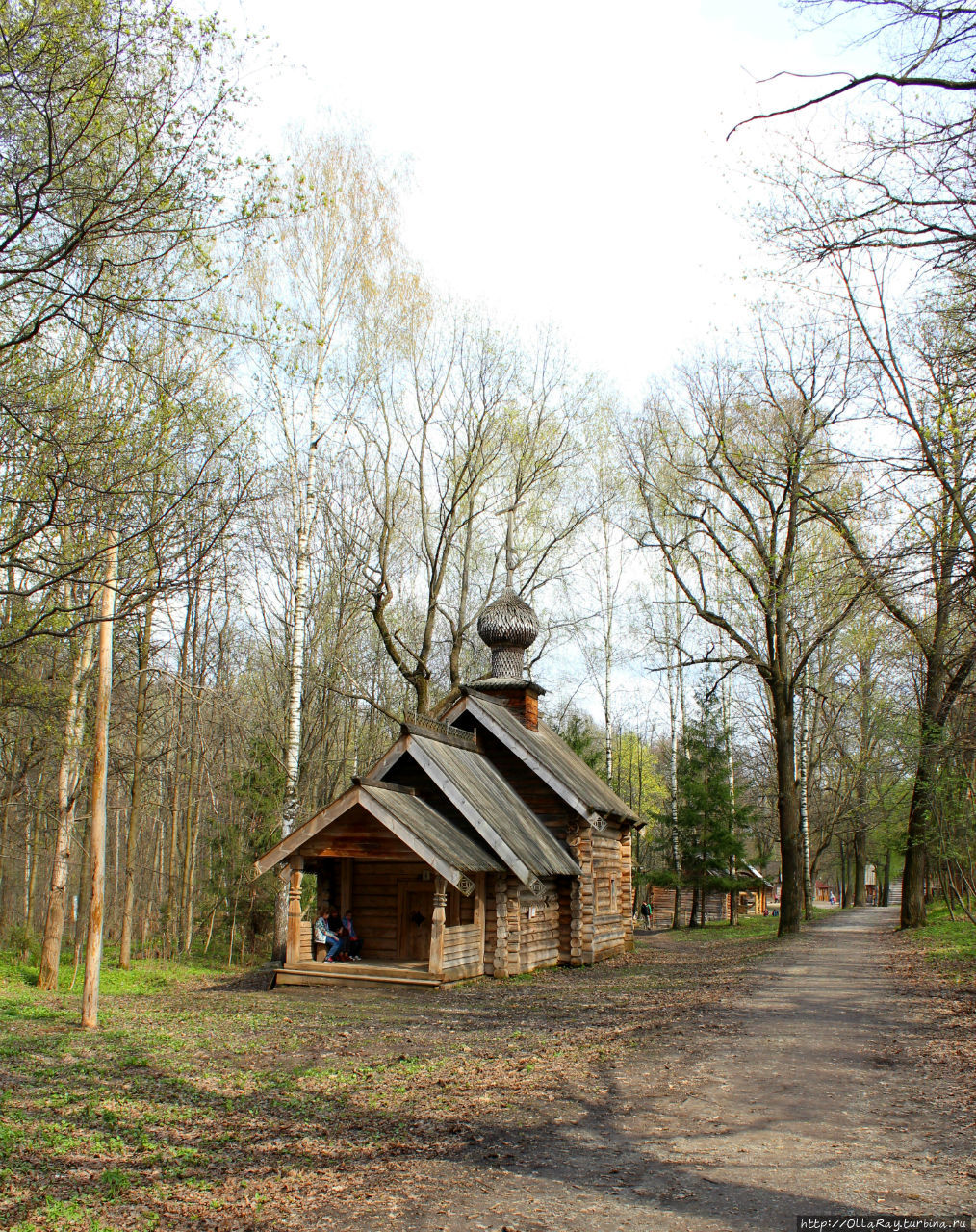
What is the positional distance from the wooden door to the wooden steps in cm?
221

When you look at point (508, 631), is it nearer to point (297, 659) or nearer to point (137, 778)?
point (297, 659)

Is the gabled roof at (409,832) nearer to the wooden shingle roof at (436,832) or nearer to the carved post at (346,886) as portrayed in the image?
the wooden shingle roof at (436,832)

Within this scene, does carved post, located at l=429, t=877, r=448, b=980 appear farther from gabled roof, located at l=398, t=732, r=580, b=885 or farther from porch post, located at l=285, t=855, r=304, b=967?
porch post, located at l=285, t=855, r=304, b=967

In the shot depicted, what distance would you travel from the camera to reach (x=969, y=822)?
661 inches

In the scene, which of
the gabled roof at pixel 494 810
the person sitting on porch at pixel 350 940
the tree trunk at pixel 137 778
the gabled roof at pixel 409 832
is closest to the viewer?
the gabled roof at pixel 409 832

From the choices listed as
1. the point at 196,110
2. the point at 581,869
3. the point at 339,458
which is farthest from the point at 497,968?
the point at 196,110

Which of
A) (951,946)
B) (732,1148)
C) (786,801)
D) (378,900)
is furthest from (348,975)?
(786,801)

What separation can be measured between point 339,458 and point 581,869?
466 inches

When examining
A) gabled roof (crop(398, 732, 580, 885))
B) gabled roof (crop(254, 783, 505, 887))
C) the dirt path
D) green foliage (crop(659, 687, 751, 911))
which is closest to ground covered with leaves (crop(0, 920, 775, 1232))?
the dirt path

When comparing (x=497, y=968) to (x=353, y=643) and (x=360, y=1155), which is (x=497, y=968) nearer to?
(x=360, y=1155)

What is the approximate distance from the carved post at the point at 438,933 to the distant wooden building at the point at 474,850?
0.08 ft

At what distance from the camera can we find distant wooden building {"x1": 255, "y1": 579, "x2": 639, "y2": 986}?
16.9m

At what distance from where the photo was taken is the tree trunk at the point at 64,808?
17391 millimetres

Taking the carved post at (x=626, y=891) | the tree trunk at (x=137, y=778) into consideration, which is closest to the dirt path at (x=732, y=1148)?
the tree trunk at (x=137, y=778)
